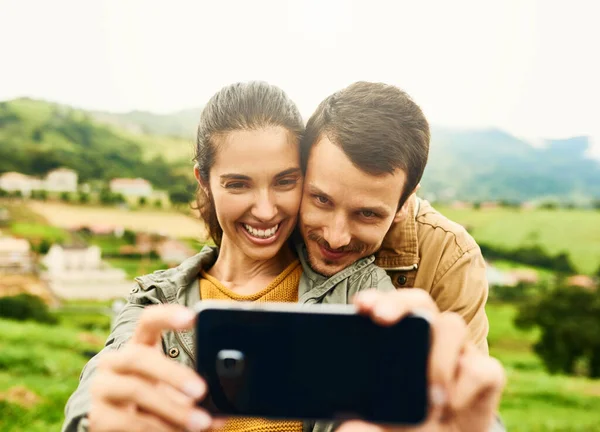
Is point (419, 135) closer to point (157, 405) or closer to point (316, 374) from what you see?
point (316, 374)

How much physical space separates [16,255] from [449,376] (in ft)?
12.5

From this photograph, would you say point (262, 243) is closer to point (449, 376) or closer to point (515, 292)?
point (449, 376)

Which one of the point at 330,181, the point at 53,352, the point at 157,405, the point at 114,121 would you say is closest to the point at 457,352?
the point at 157,405

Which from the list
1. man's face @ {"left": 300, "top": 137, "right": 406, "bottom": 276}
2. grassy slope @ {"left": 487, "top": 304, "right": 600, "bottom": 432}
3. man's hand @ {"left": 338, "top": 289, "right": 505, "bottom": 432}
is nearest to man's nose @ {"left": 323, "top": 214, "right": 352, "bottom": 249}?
man's face @ {"left": 300, "top": 137, "right": 406, "bottom": 276}

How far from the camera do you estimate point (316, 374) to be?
27.0 inches

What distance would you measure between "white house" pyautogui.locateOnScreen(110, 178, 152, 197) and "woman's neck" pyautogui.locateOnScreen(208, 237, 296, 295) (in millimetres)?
2894

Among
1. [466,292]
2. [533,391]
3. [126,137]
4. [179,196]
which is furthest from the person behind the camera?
[126,137]


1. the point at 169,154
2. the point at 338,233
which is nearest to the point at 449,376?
the point at 338,233

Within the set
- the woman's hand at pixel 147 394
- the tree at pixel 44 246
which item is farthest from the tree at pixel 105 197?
the woman's hand at pixel 147 394

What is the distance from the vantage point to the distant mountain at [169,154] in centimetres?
404

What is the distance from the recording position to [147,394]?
0.66 meters

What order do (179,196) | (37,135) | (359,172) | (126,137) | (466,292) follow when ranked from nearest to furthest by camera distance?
(359,172), (466,292), (179,196), (37,135), (126,137)

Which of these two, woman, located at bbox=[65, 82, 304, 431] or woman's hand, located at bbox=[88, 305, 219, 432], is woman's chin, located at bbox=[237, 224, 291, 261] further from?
woman's hand, located at bbox=[88, 305, 219, 432]

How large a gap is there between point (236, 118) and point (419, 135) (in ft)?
1.22
